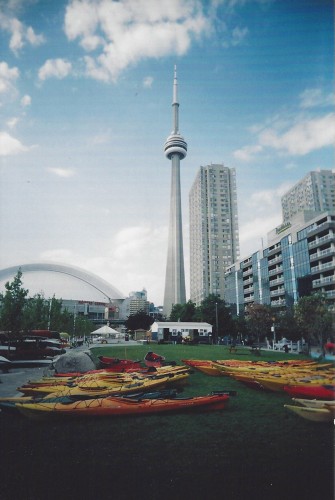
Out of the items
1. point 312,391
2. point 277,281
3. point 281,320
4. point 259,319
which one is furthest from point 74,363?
point 277,281

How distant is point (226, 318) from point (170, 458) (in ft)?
152

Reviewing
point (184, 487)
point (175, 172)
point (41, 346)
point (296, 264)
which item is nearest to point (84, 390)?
point (184, 487)

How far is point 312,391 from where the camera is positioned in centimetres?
1041

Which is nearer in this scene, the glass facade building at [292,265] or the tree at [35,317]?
the tree at [35,317]

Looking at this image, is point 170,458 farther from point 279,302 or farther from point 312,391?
point 279,302

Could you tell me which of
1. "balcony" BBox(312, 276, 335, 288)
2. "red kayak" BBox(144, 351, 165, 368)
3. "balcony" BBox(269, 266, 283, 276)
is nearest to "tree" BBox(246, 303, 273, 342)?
"balcony" BBox(312, 276, 335, 288)

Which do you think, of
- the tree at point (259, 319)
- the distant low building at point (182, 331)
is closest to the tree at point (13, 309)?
the tree at point (259, 319)

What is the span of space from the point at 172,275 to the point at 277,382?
107 metres

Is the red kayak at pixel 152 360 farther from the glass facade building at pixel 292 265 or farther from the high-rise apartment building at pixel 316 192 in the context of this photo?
the high-rise apartment building at pixel 316 192

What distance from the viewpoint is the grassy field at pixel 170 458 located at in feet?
16.9

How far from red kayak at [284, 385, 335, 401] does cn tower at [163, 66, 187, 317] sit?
10494 centimetres

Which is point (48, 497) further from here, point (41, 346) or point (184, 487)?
point (41, 346)

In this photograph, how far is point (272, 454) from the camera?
21.0 feet

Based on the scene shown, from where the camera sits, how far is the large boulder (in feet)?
50.3
